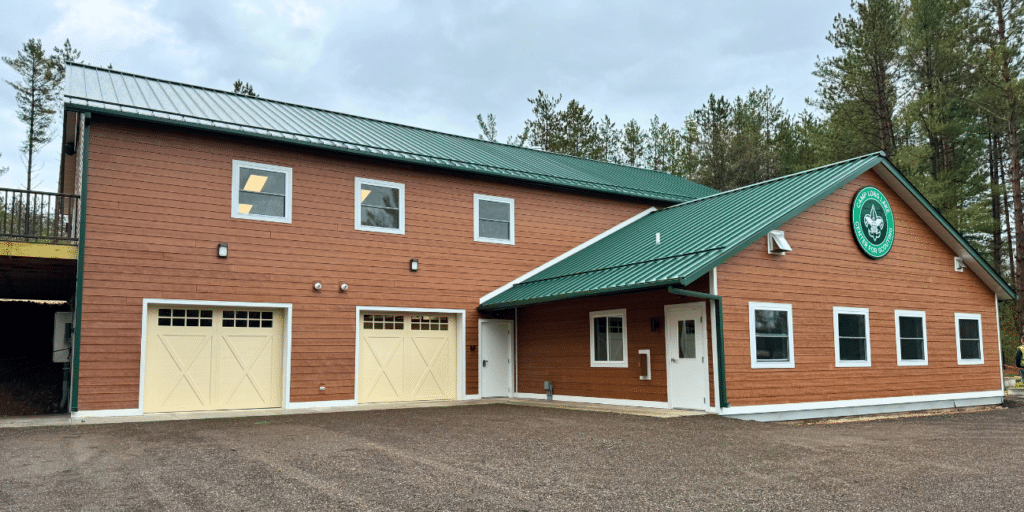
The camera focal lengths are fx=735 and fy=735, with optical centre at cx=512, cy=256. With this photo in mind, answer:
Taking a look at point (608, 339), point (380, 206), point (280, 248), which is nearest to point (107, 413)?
point (280, 248)

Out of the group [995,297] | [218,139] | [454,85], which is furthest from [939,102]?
[454,85]

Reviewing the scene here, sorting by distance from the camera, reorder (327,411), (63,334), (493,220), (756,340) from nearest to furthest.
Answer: (756,340) → (327,411) → (63,334) → (493,220)

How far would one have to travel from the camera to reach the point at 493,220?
16562mm

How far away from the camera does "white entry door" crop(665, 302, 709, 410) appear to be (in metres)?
12.3

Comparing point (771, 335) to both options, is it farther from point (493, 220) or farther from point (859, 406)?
point (493, 220)

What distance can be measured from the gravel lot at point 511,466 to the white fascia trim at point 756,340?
54.7 inches

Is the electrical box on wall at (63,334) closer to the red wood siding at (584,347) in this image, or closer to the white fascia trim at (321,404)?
the white fascia trim at (321,404)

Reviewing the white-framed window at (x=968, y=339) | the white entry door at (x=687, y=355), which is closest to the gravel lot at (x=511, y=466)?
the white entry door at (x=687, y=355)

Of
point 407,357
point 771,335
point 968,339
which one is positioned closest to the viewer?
point 771,335

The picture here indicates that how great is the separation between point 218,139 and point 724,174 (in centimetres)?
2534

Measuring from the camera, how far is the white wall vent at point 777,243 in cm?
1277

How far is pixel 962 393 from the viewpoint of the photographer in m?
15.6

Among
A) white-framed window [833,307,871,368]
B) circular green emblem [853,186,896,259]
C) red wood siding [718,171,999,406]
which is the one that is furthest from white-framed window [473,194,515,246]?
circular green emblem [853,186,896,259]

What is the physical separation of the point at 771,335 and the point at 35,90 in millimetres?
33600
